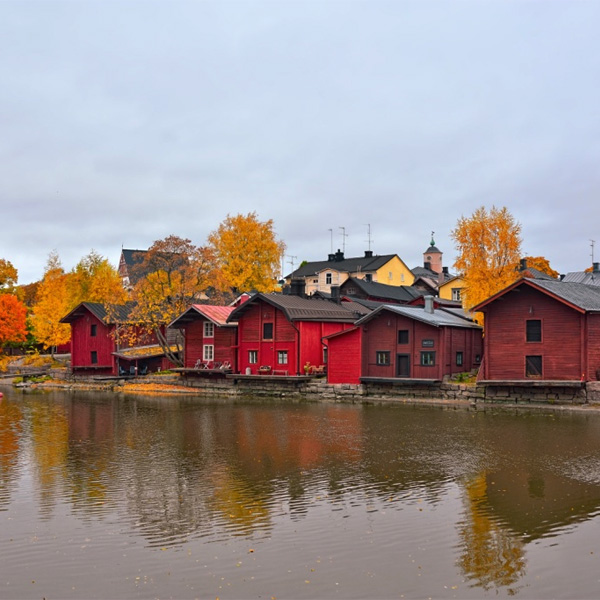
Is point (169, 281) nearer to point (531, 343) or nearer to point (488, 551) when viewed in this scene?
point (531, 343)

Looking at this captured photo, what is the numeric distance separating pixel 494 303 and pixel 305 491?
1067 inches

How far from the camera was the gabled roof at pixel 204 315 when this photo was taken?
58653 mm

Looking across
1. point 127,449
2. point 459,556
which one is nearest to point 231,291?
point 127,449

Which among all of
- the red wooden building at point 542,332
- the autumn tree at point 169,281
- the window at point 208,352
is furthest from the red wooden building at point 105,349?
the red wooden building at point 542,332

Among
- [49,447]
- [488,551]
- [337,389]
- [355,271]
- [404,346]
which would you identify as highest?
[355,271]

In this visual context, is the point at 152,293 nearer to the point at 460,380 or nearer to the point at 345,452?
the point at 460,380

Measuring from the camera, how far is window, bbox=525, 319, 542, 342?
42.1 m

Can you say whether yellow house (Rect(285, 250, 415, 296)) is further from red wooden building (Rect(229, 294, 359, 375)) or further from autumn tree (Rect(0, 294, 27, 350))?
red wooden building (Rect(229, 294, 359, 375))

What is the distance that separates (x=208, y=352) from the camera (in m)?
60.2

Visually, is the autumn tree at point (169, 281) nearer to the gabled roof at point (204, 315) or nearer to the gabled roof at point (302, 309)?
the gabled roof at point (204, 315)

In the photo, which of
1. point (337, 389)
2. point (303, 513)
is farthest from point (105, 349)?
point (303, 513)

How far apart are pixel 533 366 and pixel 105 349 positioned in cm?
4220

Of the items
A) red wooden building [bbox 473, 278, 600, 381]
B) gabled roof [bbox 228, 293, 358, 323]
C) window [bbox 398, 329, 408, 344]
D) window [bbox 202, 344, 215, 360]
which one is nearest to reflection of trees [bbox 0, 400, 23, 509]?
window [bbox 202, 344, 215, 360]

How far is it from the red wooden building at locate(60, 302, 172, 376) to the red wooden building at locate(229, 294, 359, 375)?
523 inches
